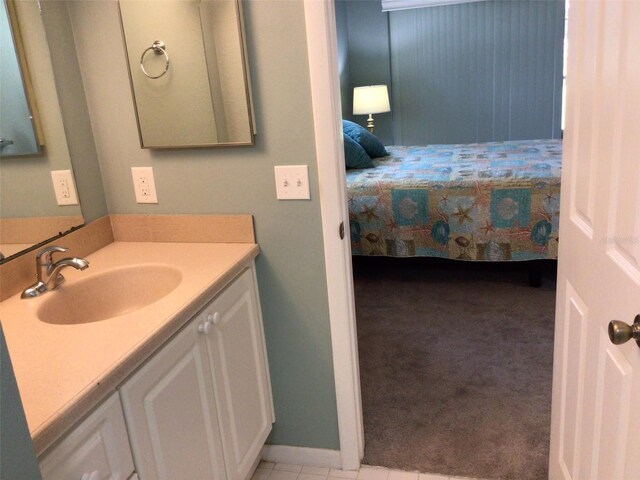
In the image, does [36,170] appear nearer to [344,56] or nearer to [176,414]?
[176,414]

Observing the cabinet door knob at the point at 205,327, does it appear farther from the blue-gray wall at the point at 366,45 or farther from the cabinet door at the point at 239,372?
the blue-gray wall at the point at 366,45

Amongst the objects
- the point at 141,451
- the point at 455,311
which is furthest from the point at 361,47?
the point at 141,451

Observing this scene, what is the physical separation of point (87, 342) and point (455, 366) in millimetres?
1872

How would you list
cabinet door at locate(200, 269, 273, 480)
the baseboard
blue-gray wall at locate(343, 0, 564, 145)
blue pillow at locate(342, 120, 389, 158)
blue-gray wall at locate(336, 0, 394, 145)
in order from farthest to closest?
blue-gray wall at locate(336, 0, 394, 145) < blue-gray wall at locate(343, 0, 564, 145) < blue pillow at locate(342, 120, 389, 158) < the baseboard < cabinet door at locate(200, 269, 273, 480)

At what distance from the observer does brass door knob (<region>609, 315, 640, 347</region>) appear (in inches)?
36.8

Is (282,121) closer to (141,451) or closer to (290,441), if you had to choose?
(141,451)

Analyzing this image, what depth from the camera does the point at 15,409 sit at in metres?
0.76

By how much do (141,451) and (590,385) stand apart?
1.02 m

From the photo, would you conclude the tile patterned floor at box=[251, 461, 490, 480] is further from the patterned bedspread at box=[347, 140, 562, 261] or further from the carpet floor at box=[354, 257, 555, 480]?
the patterned bedspread at box=[347, 140, 562, 261]

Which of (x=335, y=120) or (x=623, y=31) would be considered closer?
(x=623, y=31)

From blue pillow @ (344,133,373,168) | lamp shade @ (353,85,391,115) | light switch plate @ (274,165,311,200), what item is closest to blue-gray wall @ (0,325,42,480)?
light switch plate @ (274,165,311,200)

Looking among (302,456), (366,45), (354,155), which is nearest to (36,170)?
(302,456)

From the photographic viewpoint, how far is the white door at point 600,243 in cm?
97

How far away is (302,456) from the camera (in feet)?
6.72
